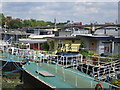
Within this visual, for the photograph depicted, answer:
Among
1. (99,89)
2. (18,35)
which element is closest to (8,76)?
(99,89)

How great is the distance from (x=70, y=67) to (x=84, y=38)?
7499 millimetres

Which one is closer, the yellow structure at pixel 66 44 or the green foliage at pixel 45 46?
the yellow structure at pixel 66 44

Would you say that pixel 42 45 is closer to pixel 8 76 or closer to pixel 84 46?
pixel 84 46

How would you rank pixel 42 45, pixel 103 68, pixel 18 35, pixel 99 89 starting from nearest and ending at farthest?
pixel 99 89, pixel 103 68, pixel 42 45, pixel 18 35

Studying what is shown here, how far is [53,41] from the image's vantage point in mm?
25594

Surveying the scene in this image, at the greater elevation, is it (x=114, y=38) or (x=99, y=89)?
(x=114, y=38)

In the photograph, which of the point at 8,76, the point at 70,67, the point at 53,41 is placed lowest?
the point at 8,76

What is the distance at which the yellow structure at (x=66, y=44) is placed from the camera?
24.1m

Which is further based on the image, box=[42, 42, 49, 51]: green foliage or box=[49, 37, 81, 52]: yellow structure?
box=[42, 42, 49, 51]: green foliage

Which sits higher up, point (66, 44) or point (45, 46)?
point (66, 44)

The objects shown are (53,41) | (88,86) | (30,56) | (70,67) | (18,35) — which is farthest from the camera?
(18,35)

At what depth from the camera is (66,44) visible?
2441 centimetres

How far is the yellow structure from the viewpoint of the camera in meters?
24.1

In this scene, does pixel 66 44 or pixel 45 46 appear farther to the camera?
pixel 45 46
